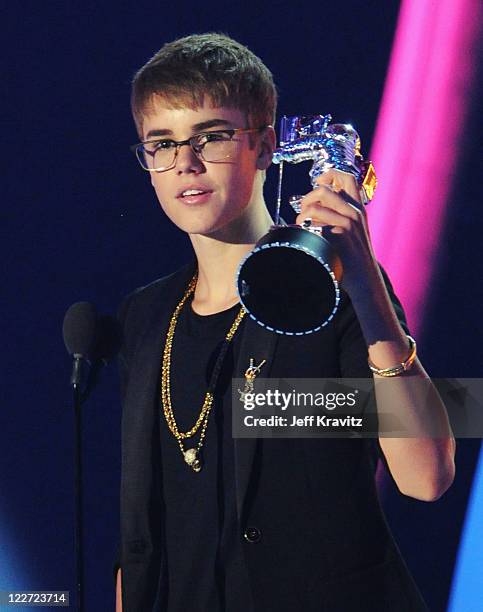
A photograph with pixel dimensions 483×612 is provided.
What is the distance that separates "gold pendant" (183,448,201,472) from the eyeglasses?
44 cm

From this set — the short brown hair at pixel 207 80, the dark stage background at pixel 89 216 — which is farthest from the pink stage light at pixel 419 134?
the short brown hair at pixel 207 80

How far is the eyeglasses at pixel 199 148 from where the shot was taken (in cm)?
144

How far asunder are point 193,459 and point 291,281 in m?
0.50

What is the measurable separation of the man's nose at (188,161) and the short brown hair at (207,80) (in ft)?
0.27

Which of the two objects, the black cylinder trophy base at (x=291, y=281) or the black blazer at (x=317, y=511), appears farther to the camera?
the black blazer at (x=317, y=511)

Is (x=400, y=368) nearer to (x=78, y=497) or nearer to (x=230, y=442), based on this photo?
(x=230, y=442)

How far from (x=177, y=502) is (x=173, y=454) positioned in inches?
3.1

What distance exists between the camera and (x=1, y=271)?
2232 mm

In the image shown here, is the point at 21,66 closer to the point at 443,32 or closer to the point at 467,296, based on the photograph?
the point at 443,32

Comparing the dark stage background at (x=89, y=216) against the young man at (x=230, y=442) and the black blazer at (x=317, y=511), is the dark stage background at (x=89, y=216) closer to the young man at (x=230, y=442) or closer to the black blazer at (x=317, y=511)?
the young man at (x=230, y=442)

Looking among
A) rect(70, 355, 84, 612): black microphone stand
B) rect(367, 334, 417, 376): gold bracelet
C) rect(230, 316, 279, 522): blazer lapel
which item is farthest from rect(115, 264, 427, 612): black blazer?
rect(70, 355, 84, 612): black microphone stand

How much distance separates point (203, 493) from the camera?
4.72ft

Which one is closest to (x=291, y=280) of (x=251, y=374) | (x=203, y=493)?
(x=251, y=374)

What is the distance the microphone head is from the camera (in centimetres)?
138
